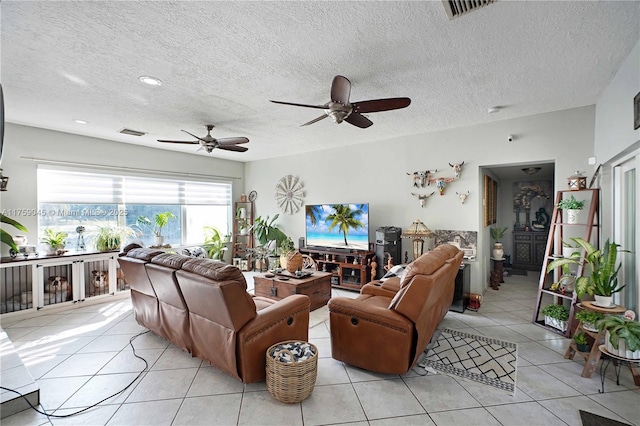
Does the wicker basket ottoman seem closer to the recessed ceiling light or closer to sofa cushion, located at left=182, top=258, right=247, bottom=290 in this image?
sofa cushion, located at left=182, top=258, right=247, bottom=290

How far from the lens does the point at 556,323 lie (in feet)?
10.5

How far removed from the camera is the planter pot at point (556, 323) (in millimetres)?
3129

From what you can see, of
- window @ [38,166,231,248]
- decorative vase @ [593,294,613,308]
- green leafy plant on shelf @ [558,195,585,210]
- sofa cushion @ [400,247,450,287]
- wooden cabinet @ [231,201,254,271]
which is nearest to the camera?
sofa cushion @ [400,247,450,287]

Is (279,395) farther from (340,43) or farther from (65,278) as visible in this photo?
(65,278)

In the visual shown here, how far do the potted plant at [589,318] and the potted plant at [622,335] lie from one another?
242mm

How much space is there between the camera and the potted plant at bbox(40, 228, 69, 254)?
4.11 metres

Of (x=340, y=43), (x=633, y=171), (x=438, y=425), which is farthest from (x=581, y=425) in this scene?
(x=340, y=43)

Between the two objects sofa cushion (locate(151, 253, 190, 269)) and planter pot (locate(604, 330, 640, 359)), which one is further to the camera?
sofa cushion (locate(151, 253, 190, 269))

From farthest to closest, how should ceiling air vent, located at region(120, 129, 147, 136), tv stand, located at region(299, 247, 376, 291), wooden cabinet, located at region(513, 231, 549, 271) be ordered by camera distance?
wooden cabinet, located at region(513, 231, 549, 271)
tv stand, located at region(299, 247, 376, 291)
ceiling air vent, located at region(120, 129, 147, 136)

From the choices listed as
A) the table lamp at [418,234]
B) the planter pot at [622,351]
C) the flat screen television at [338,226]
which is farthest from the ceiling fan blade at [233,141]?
the planter pot at [622,351]

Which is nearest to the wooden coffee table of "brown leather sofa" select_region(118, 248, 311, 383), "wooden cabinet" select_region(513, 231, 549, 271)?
"brown leather sofa" select_region(118, 248, 311, 383)

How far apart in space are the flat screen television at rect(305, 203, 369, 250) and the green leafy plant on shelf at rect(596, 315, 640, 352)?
10.0ft

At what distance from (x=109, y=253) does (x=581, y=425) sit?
5682mm

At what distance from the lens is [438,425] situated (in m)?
1.84
